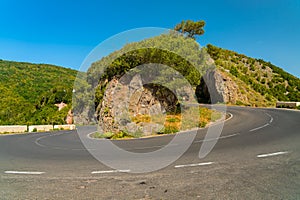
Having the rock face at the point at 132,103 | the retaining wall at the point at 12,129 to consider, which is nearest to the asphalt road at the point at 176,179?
the rock face at the point at 132,103

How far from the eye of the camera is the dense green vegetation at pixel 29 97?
47.5 m

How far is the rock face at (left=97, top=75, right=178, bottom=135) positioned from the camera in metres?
19.0

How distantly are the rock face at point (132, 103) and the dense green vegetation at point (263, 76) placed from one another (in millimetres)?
34949

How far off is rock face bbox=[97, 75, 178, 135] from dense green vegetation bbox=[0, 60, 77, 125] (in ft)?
101

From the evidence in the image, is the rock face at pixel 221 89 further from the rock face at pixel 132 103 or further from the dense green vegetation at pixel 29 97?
the dense green vegetation at pixel 29 97

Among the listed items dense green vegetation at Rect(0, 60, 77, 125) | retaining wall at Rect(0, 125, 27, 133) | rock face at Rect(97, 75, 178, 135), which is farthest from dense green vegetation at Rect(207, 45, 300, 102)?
retaining wall at Rect(0, 125, 27, 133)

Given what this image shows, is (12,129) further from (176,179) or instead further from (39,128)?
(176,179)

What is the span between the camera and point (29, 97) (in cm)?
5912

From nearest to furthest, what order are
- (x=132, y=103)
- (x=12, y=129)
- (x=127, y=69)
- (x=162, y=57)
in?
(x=132, y=103) < (x=162, y=57) < (x=127, y=69) < (x=12, y=129)

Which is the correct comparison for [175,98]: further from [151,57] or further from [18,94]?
[18,94]

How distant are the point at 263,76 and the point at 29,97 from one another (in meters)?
68.9

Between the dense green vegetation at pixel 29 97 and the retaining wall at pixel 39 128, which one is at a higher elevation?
the dense green vegetation at pixel 29 97

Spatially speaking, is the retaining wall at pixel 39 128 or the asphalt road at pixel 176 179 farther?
the retaining wall at pixel 39 128

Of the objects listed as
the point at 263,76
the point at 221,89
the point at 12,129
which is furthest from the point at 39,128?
the point at 263,76
